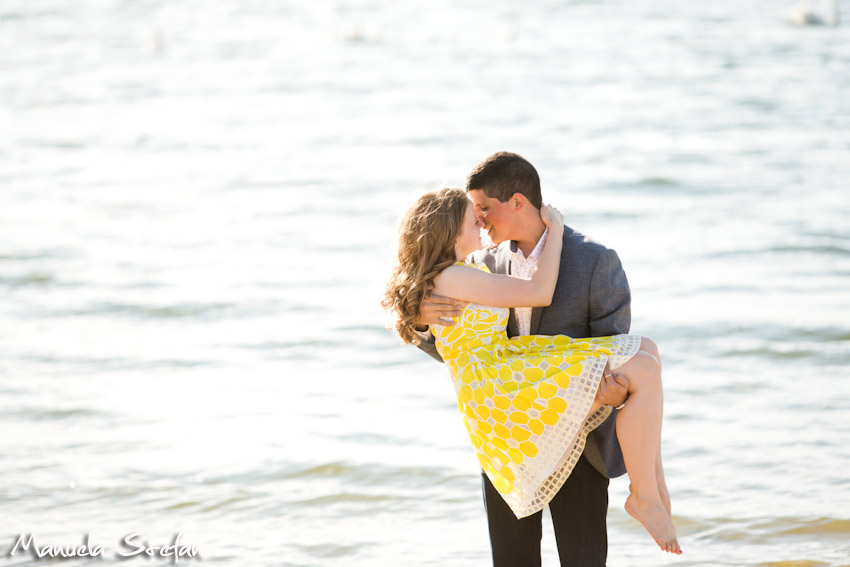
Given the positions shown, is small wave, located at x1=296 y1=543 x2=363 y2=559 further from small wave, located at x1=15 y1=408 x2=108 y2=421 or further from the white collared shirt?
small wave, located at x1=15 y1=408 x2=108 y2=421

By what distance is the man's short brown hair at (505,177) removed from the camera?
10.4 ft

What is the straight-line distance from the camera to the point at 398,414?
704 cm

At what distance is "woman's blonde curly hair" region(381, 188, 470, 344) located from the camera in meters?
3.21

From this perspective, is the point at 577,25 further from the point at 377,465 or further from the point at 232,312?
the point at 377,465

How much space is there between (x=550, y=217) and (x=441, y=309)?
1.48 feet

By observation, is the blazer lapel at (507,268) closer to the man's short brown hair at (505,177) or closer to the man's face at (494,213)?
the man's face at (494,213)

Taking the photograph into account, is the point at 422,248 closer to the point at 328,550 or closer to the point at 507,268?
the point at 507,268

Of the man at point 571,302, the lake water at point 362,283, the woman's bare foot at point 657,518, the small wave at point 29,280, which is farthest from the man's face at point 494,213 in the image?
the small wave at point 29,280

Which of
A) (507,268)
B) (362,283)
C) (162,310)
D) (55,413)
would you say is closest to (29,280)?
(162,310)

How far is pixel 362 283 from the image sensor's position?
10.9 meters

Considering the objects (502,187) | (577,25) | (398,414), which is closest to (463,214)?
(502,187)

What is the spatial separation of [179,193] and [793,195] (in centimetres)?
904

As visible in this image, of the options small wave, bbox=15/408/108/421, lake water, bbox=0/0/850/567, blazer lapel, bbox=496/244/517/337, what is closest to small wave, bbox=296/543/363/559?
lake water, bbox=0/0/850/567

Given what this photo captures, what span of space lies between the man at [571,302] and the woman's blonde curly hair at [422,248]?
0.06 metres
